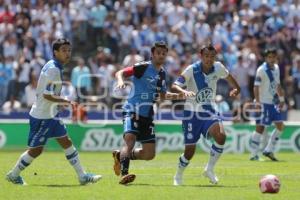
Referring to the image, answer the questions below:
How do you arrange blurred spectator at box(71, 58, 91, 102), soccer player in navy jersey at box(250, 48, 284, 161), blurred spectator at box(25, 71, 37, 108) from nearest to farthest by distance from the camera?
soccer player in navy jersey at box(250, 48, 284, 161)
blurred spectator at box(25, 71, 37, 108)
blurred spectator at box(71, 58, 91, 102)

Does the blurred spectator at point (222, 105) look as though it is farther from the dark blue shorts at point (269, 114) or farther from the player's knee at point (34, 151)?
the player's knee at point (34, 151)

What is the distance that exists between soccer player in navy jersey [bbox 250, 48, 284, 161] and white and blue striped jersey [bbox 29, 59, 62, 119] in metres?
8.36

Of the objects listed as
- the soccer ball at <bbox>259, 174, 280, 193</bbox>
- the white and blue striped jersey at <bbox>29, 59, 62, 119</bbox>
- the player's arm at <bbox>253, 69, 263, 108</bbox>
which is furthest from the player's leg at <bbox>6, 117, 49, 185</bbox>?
the player's arm at <bbox>253, 69, 263, 108</bbox>

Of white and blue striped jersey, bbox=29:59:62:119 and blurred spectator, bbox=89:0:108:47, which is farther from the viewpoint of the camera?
blurred spectator, bbox=89:0:108:47

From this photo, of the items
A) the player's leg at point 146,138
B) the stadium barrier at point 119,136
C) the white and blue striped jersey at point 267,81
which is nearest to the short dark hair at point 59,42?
the player's leg at point 146,138

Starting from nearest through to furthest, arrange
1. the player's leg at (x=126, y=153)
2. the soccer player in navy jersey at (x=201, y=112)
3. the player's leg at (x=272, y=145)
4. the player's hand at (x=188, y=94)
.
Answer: the player's hand at (x=188, y=94) < the player's leg at (x=126, y=153) < the soccer player in navy jersey at (x=201, y=112) < the player's leg at (x=272, y=145)

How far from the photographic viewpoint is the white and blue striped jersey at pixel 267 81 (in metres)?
21.7

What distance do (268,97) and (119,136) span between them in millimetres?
6569

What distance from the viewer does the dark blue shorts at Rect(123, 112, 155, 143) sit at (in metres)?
15.0

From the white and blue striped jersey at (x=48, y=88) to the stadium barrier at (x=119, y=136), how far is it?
12417 mm

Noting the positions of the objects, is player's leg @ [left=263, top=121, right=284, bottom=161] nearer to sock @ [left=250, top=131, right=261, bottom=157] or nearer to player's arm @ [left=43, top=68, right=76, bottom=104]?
sock @ [left=250, top=131, right=261, bottom=157]

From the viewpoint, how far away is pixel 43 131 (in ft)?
47.6

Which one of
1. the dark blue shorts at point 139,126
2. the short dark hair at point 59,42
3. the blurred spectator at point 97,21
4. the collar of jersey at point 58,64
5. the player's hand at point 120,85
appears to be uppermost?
the blurred spectator at point 97,21

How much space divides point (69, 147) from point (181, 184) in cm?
207
